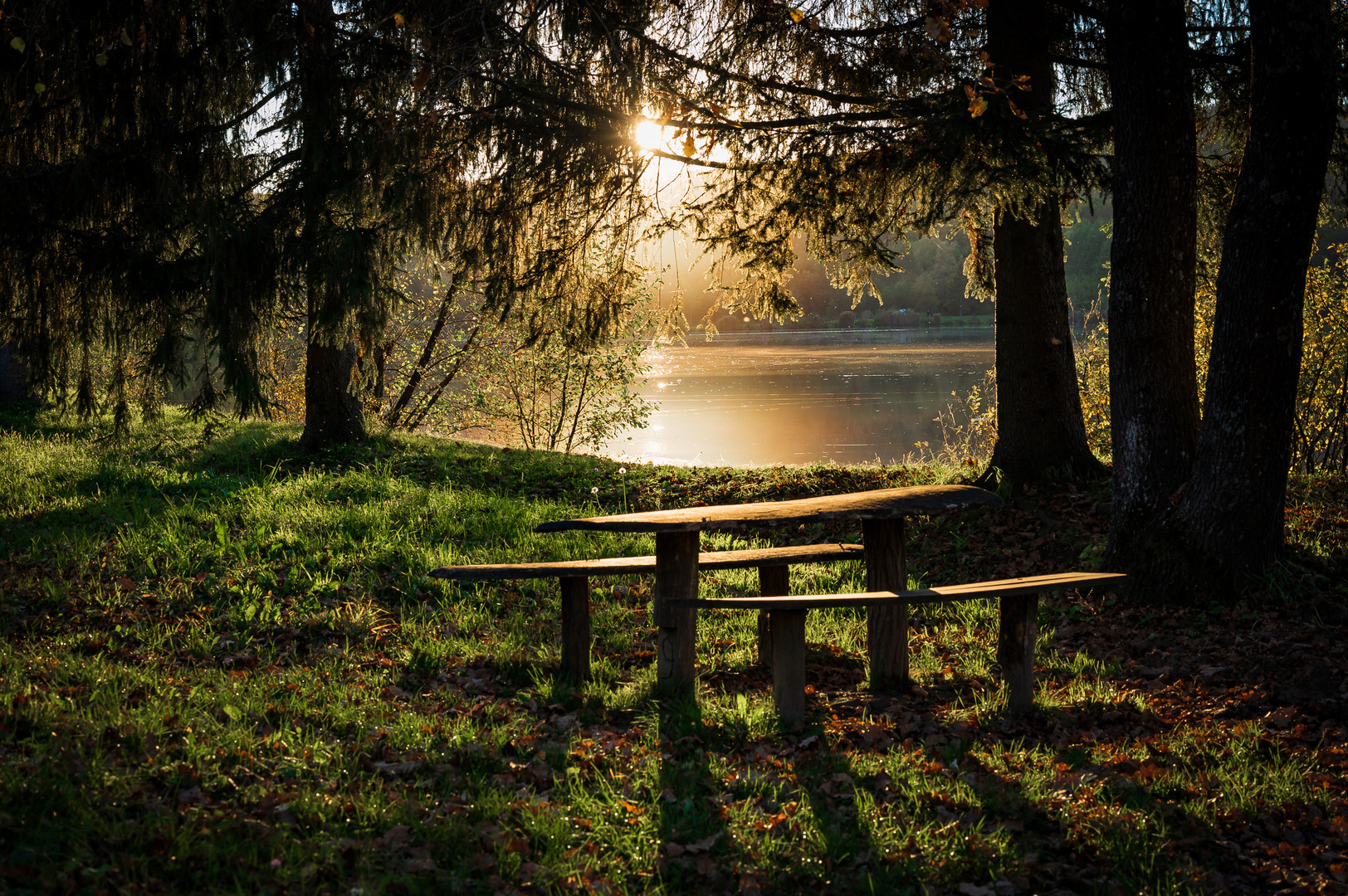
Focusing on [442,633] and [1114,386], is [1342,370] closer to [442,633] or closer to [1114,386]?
[1114,386]

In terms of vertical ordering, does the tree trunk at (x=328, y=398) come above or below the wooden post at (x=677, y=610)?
above

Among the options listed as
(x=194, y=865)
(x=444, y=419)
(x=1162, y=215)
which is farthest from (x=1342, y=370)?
(x=444, y=419)

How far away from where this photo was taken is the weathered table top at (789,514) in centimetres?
419

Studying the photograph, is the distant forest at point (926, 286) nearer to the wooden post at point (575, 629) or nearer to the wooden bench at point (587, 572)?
the wooden bench at point (587, 572)

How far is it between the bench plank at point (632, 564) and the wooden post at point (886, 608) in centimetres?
31

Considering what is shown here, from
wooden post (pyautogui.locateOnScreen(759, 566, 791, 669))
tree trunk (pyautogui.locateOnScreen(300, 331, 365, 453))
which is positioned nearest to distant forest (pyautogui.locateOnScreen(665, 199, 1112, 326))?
tree trunk (pyautogui.locateOnScreen(300, 331, 365, 453))

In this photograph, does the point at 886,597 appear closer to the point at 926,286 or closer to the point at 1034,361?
the point at 1034,361

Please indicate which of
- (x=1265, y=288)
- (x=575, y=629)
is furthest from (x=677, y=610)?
(x=1265, y=288)

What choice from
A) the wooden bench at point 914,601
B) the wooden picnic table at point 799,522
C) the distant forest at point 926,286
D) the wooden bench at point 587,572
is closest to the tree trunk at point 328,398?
the wooden bench at point 587,572

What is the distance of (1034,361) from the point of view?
26.6ft

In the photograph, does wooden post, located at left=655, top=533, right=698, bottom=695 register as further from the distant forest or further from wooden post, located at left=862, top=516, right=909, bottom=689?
the distant forest

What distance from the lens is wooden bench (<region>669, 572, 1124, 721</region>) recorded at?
3.93 metres

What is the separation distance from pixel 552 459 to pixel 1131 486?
6.81 m

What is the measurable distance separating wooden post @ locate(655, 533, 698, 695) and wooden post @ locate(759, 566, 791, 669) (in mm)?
654
